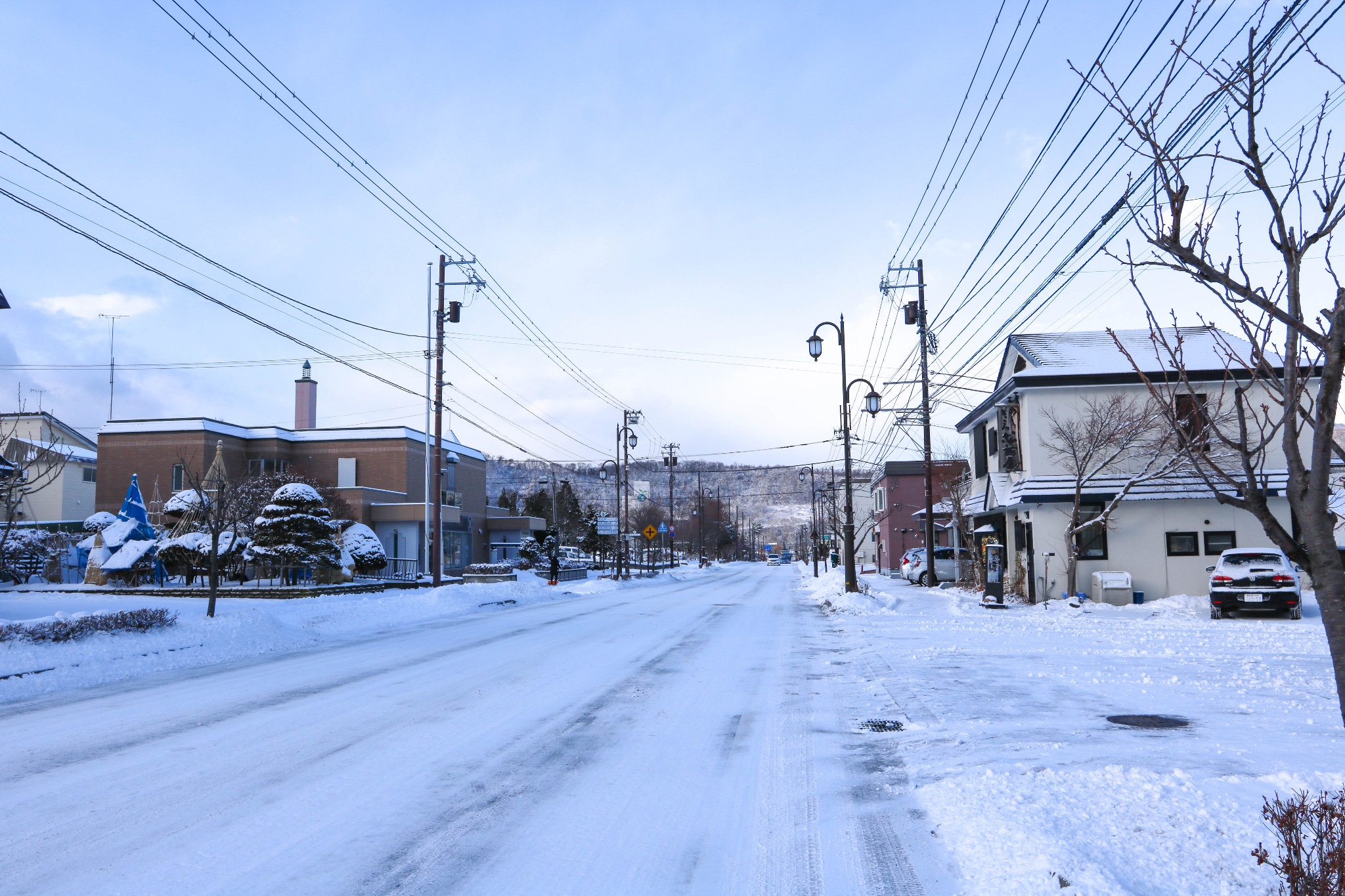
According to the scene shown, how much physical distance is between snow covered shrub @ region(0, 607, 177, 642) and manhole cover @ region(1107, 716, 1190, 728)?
13.8m

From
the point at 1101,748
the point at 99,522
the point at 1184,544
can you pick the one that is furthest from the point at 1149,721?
the point at 99,522

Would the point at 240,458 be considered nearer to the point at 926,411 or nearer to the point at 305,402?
the point at 305,402

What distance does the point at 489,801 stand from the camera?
5691 millimetres

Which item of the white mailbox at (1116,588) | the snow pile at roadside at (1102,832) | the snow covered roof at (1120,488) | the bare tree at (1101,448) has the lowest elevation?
the white mailbox at (1116,588)

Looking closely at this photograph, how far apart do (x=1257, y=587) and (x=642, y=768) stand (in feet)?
63.3

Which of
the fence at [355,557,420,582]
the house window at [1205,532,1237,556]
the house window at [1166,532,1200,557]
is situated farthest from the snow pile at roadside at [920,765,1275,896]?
the fence at [355,557,420,582]

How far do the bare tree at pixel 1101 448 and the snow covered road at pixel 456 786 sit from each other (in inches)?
660

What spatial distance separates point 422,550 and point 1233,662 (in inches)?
1859

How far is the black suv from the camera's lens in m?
19.8

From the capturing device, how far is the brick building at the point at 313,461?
50562 millimetres

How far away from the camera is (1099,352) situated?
94.1ft

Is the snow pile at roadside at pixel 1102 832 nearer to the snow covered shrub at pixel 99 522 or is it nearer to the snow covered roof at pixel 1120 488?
the snow covered roof at pixel 1120 488

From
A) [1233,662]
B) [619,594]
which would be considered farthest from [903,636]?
[619,594]

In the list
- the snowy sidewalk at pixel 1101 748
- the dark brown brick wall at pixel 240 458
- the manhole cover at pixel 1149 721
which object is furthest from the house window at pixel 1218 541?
the dark brown brick wall at pixel 240 458
